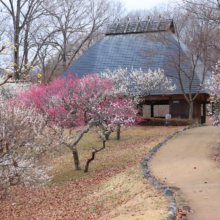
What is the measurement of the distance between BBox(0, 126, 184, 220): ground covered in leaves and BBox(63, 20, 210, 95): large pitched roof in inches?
470

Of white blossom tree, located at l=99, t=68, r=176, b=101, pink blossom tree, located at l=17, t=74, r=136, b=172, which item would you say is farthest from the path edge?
white blossom tree, located at l=99, t=68, r=176, b=101

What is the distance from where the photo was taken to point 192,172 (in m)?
9.65

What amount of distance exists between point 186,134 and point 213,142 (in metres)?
2.90

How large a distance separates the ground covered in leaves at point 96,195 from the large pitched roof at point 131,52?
11.9 meters

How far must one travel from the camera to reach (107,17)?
34812 millimetres

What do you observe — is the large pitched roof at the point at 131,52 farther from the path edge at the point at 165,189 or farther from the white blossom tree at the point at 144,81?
the path edge at the point at 165,189

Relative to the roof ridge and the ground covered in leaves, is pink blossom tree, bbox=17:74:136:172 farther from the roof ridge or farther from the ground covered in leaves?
the roof ridge

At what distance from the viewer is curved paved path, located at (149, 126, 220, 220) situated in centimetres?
645

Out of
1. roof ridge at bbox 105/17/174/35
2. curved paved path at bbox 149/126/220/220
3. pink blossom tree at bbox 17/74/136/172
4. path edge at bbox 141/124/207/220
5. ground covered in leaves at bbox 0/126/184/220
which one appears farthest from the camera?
roof ridge at bbox 105/17/174/35

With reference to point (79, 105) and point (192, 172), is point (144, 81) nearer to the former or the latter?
point (79, 105)

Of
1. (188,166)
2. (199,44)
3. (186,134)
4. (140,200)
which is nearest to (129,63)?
(199,44)

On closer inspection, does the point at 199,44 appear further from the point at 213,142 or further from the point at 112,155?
the point at 112,155

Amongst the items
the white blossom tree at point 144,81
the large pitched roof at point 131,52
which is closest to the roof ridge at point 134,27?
the large pitched roof at point 131,52

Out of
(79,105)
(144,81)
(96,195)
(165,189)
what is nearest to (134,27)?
(144,81)
